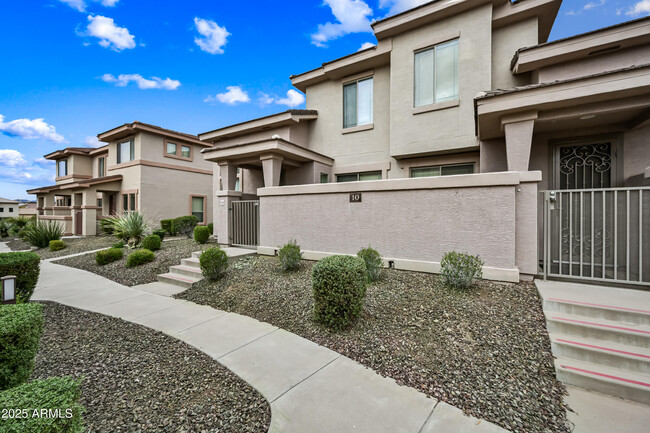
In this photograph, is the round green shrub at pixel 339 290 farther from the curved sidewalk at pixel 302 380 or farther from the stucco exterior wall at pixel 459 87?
the stucco exterior wall at pixel 459 87

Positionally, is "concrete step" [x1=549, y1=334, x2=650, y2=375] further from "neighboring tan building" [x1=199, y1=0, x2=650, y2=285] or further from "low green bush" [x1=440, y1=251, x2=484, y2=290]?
"neighboring tan building" [x1=199, y1=0, x2=650, y2=285]

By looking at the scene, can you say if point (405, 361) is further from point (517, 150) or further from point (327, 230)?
point (517, 150)

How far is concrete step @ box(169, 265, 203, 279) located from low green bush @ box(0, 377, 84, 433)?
5.81 meters

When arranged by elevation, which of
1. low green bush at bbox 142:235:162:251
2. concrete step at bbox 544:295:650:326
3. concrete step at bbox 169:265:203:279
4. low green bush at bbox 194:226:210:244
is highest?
low green bush at bbox 194:226:210:244

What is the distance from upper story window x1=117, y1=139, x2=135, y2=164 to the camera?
18.5m

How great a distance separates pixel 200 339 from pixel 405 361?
10.5 feet

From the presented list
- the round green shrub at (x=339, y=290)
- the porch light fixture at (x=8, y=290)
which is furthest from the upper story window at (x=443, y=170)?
the porch light fixture at (x=8, y=290)

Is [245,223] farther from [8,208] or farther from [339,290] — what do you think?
[8,208]

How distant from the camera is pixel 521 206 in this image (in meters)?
5.40

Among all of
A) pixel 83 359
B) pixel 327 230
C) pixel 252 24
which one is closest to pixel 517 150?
pixel 327 230

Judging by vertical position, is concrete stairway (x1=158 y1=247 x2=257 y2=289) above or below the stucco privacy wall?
below

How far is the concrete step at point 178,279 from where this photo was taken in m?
7.24

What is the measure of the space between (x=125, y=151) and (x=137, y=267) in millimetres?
14287

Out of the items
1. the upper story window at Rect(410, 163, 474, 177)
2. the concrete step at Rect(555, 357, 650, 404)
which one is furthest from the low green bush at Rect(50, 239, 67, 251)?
the concrete step at Rect(555, 357, 650, 404)
